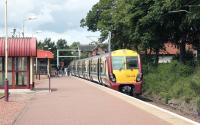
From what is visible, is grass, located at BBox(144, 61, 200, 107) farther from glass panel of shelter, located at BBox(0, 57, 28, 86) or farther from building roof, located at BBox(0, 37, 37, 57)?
glass panel of shelter, located at BBox(0, 57, 28, 86)

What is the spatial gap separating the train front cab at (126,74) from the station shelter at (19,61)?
5.84m

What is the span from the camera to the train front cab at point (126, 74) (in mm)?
38375

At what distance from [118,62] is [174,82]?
4.11m

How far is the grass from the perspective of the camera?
108ft

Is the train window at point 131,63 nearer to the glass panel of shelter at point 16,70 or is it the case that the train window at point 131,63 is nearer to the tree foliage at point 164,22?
the tree foliage at point 164,22

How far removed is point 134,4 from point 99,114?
2901 cm

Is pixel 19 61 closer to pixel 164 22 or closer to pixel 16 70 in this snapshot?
pixel 16 70

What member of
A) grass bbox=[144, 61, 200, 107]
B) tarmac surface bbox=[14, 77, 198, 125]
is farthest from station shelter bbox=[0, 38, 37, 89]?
tarmac surface bbox=[14, 77, 198, 125]

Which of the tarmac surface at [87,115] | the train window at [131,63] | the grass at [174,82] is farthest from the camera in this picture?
the train window at [131,63]

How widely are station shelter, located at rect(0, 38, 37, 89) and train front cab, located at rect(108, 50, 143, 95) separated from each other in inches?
230

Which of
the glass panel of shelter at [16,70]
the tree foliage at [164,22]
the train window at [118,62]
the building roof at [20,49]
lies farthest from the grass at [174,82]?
the glass panel of shelter at [16,70]

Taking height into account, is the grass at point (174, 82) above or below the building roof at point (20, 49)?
below

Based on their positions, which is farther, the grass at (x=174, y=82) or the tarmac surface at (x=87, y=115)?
the grass at (x=174, y=82)

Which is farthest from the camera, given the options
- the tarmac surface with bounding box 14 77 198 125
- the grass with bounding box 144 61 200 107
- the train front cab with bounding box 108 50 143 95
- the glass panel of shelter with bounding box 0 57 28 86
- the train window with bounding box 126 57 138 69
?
the train window with bounding box 126 57 138 69
